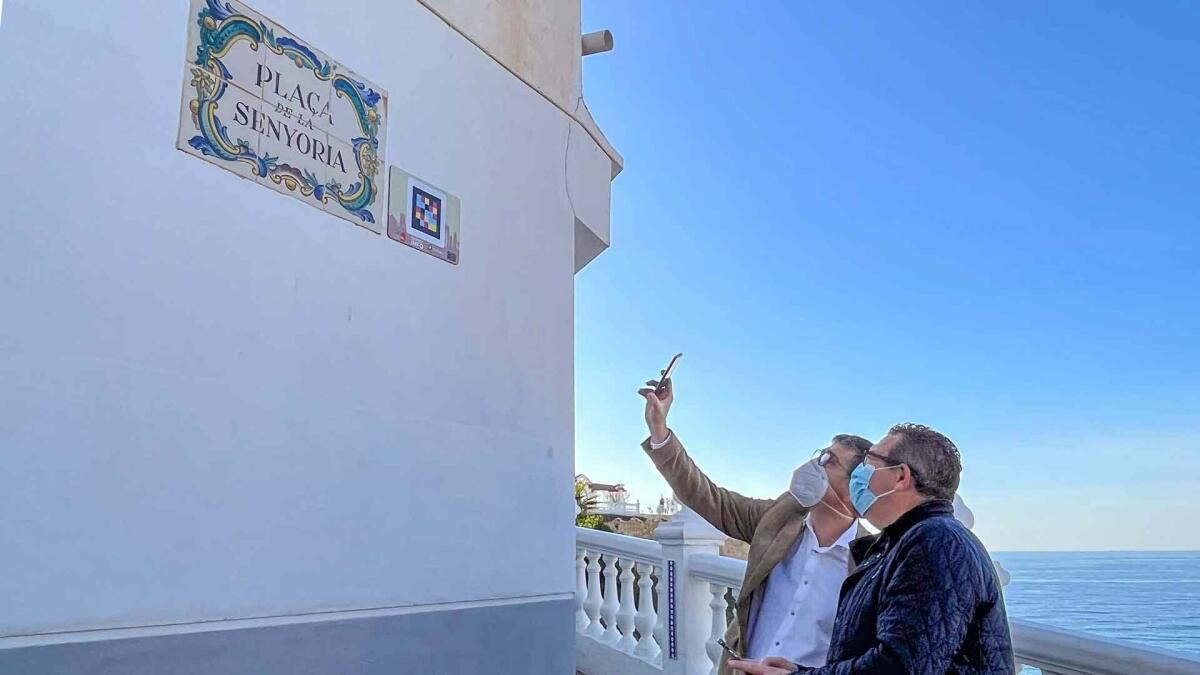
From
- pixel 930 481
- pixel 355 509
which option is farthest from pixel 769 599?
pixel 355 509

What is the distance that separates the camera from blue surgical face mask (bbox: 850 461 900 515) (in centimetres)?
262

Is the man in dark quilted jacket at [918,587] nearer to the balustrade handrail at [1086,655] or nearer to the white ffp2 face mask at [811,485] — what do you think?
the balustrade handrail at [1086,655]

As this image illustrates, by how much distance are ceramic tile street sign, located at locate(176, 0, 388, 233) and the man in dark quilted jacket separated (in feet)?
8.30

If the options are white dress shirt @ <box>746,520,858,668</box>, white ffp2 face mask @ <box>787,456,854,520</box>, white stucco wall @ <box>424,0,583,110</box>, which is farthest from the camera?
white stucco wall @ <box>424,0,583,110</box>

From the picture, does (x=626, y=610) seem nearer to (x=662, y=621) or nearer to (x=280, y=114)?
(x=662, y=621)

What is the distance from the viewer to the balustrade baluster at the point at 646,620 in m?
5.84

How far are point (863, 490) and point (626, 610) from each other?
390 cm

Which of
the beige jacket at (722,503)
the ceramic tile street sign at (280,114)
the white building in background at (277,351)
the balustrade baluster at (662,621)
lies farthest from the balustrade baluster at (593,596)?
the ceramic tile street sign at (280,114)

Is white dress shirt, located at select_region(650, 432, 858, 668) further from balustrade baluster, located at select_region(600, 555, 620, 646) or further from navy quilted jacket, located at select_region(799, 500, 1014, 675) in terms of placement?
balustrade baluster, located at select_region(600, 555, 620, 646)

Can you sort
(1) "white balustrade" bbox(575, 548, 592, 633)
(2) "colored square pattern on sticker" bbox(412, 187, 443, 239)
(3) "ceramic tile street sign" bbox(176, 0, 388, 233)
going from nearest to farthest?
(3) "ceramic tile street sign" bbox(176, 0, 388, 233)
(2) "colored square pattern on sticker" bbox(412, 187, 443, 239)
(1) "white balustrade" bbox(575, 548, 592, 633)

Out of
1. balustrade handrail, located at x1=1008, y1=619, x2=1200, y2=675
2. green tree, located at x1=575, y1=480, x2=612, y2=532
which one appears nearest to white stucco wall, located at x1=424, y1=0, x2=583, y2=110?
balustrade handrail, located at x1=1008, y1=619, x2=1200, y2=675

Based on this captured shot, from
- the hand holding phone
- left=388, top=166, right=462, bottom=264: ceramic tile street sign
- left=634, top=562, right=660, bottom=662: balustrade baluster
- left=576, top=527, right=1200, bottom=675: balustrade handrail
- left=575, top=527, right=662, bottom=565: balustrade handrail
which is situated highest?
left=388, top=166, right=462, bottom=264: ceramic tile street sign

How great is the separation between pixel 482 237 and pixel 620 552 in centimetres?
259

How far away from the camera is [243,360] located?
3504 millimetres
